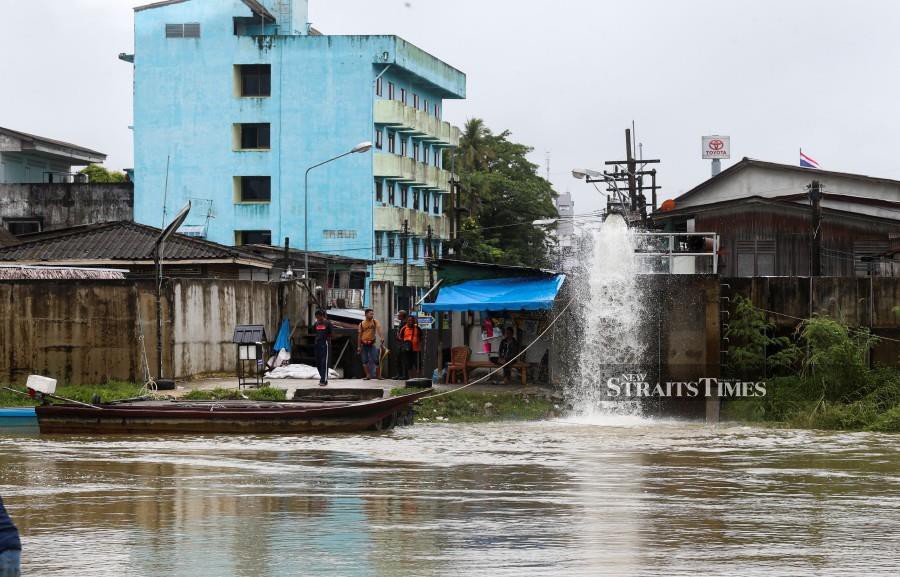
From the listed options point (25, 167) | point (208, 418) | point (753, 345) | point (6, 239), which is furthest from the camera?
point (25, 167)

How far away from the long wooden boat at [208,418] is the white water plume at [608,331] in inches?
247

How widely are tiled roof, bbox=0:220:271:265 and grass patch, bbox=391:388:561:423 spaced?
10384mm

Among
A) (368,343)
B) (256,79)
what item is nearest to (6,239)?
(368,343)

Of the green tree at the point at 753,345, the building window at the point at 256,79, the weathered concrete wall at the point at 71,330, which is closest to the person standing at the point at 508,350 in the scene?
the green tree at the point at 753,345

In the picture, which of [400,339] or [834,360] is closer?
[834,360]

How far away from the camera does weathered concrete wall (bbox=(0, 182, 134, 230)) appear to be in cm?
6019

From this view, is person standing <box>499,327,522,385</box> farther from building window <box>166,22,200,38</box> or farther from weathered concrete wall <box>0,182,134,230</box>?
building window <box>166,22,200,38</box>

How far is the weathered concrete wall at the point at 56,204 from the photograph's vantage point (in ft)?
197

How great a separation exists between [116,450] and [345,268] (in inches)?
1300

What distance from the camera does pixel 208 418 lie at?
25.2 meters

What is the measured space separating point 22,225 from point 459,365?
35.2m

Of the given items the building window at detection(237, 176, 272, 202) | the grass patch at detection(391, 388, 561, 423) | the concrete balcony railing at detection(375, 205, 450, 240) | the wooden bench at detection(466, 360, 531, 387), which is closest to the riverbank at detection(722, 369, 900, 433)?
the grass patch at detection(391, 388, 561, 423)

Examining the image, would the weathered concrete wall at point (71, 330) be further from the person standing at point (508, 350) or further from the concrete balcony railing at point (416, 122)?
the concrete balcony railing at point (416, 122)

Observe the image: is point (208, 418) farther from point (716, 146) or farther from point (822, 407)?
point (716, 146)
